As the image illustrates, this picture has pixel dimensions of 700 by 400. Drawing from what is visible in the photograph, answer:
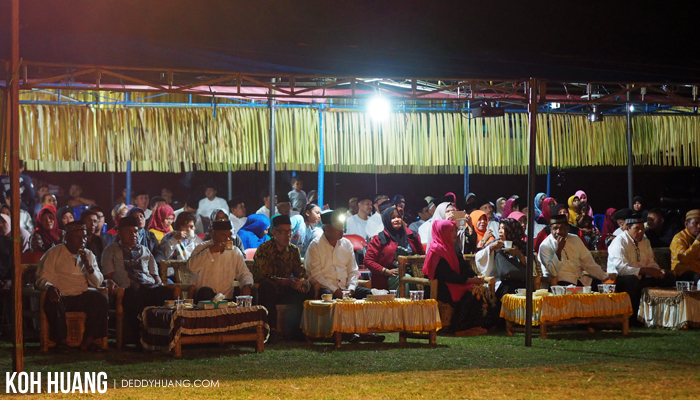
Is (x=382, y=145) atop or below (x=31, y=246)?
atop

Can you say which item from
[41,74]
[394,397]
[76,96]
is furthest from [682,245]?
[76,96]

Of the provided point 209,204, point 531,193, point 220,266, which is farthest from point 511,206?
point 220,266

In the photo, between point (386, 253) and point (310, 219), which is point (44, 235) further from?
point (386, 253)

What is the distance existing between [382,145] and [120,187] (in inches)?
231

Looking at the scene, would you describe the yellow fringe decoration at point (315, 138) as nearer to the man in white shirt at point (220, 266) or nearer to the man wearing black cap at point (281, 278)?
the man wearing black cap at point (281, 278)

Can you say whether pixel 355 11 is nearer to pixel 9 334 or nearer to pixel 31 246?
pixel 31 246

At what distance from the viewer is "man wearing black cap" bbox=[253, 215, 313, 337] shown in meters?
8.44

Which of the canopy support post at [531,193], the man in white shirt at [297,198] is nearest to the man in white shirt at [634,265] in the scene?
the canopy support post at [531,193]

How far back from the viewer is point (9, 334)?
27.4 feet

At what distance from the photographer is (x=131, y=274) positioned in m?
8.26

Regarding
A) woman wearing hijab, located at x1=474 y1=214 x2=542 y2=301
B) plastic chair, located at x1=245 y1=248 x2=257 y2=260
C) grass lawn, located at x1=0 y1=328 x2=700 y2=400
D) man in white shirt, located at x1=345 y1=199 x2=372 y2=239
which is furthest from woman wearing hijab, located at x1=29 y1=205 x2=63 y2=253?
woman wearing hijab, located at x1=474 y1=214 x2=542 y2=301

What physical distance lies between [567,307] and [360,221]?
4458mm

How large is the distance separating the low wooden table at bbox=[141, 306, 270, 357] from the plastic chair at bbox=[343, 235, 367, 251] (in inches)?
154

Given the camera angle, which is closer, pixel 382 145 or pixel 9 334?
pixel 9 334
